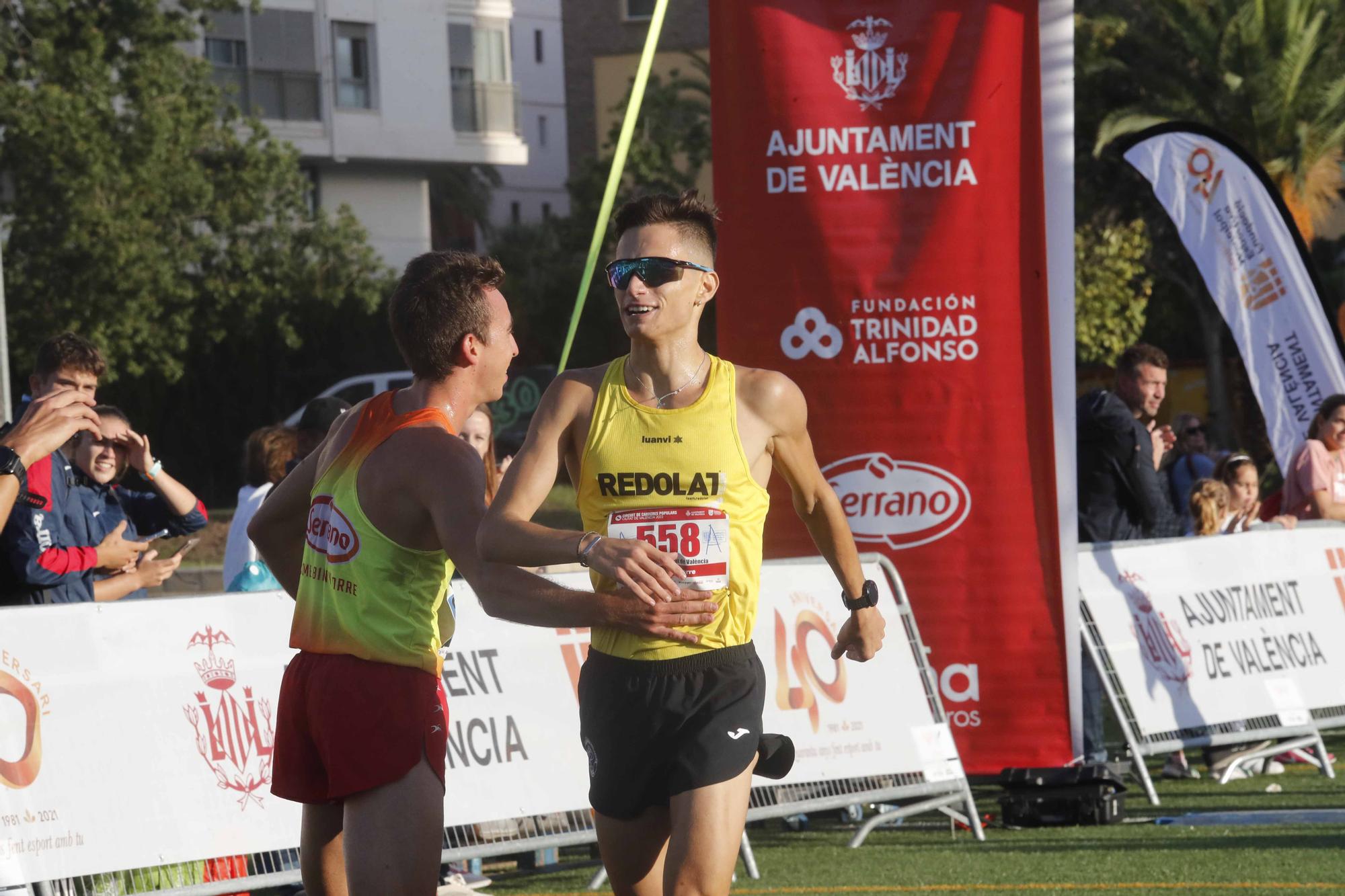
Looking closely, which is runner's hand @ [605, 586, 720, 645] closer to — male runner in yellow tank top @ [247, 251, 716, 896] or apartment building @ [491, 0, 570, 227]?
male runner in yellow tank top @ [247, 251, 716, 896]

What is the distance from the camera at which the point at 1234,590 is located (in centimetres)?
1012

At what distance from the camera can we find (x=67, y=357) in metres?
6.98

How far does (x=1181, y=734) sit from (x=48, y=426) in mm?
6454

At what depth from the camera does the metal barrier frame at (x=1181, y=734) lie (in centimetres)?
905

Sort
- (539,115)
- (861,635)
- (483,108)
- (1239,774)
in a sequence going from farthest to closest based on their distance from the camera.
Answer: (539,115), (483,108), (1239,774), (861,635)

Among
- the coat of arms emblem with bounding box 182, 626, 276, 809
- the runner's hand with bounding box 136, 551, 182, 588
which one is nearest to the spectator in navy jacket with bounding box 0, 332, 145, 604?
the runner's hand with bounding box 136, 551, 182, 588

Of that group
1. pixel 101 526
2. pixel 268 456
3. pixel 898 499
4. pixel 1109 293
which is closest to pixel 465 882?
pixel 101 526

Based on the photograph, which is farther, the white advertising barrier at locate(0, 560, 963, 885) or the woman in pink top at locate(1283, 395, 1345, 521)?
the woman in pink top at locate(1283, 395, 1345, 521)

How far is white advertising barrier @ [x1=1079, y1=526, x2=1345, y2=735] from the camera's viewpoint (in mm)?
9359

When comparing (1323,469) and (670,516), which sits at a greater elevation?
(670,516)

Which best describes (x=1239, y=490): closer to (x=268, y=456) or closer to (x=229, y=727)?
(x=268, y=456)

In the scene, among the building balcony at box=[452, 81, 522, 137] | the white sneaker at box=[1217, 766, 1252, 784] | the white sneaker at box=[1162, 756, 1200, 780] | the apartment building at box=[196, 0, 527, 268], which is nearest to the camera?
the white sneaker at box=[1217, 766, 1252, 784]

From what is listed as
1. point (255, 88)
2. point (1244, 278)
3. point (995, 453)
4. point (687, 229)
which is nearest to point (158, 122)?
point (255, 88)

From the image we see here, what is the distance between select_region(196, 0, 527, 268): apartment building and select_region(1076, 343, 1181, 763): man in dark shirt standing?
1297 inches
